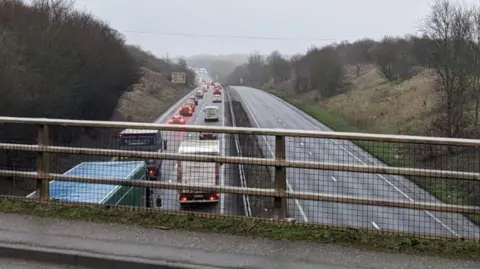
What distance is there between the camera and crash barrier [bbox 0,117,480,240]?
222 inches

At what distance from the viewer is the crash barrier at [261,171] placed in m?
5.63

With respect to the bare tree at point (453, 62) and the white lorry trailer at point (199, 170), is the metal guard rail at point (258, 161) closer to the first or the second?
the white lorry trailer at point (199, 170)

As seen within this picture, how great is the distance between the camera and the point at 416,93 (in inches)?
2149

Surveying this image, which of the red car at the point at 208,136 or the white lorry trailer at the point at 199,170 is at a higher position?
the red car at the point at 208,136

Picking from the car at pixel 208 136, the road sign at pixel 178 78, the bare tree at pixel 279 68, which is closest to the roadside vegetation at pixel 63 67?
the road sign at pixel 178 78

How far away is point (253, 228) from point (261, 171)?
0.73 m

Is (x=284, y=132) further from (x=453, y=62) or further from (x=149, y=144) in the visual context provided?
(x=453, y=62)

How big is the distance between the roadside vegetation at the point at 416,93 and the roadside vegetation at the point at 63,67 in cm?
2088

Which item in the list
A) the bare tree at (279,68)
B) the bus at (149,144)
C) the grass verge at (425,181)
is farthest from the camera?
the bare tree at (279,68)

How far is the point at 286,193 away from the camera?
5789mm

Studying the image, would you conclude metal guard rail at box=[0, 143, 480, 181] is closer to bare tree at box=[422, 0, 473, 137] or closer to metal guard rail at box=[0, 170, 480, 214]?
metal guard rail at box=[0, 170, 480, 214]

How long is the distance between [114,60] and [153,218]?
47831 mm

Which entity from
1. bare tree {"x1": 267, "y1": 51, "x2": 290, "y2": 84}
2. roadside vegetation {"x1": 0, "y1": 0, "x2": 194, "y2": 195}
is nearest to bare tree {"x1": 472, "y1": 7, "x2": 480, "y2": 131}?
roadside vegetation {"x1": 0, "y1": 0, "x2": 194, "y2": 195}

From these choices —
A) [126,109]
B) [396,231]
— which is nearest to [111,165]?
[396,231]
